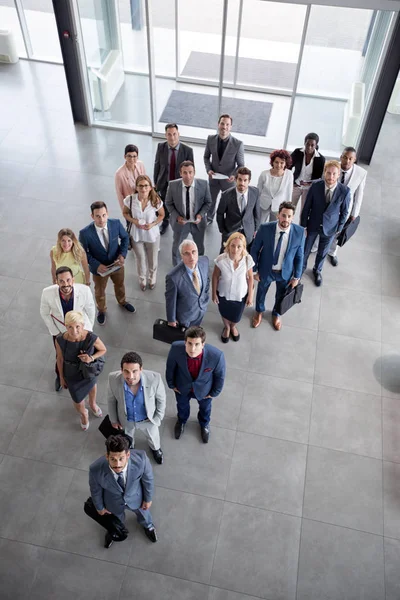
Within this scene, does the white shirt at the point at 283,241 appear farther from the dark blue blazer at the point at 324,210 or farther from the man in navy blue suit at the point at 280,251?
the dark blue blazer at the point at 324,210

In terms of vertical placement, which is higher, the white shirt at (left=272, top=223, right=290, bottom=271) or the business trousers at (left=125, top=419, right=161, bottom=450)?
the white shirt at (left=272, top=223, right=290, bottom=271)

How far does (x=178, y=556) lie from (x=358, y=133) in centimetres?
655

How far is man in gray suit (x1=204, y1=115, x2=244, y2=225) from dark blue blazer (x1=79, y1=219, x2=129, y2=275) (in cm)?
130

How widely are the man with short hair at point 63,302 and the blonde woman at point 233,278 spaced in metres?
1.26

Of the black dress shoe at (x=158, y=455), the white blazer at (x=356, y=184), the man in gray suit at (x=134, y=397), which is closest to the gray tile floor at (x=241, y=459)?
the black dress shoe at (x=158, y=455)

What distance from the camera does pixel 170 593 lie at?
4.10 m

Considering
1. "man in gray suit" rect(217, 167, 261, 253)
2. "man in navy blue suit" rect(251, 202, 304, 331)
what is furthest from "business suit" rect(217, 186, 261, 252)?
"man in navy blue suit" rect(251, 202, 304, 331)

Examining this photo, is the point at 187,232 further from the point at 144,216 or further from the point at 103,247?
the point at 103,247

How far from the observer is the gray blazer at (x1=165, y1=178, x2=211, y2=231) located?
570 centimetres

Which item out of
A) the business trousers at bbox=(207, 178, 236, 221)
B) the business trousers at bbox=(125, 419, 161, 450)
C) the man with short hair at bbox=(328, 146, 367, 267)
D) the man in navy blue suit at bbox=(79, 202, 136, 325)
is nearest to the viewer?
the business trousers at bbox=(125, 419, 161, 450)

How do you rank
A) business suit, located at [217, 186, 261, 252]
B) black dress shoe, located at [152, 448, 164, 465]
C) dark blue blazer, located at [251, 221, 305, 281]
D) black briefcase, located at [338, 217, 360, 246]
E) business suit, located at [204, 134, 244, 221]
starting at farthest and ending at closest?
1. business suit, located at [204, 134, 244, 221]
2. black briefcase, located at [338, 217, 360, 246]
3. business suit, located at [217, 186, 261, 252]
4. dark blue blazer, located at [251, 221, 305, 281]
5. black dress shoe, located at [152, 448, 164, 465]

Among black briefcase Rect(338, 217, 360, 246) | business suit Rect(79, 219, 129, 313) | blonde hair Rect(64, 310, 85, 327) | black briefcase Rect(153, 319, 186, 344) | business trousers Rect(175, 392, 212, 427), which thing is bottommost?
business trousers Rect(175, 392, 212, 427)

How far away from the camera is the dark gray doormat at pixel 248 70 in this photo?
845 centimetres

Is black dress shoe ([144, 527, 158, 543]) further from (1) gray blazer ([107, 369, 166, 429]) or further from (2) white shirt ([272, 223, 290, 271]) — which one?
(2) white shirt ([272, 223, 290, 271])
